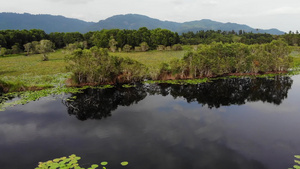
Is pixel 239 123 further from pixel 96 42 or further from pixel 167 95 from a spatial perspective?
pixel 96 42

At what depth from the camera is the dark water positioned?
61.4 ft

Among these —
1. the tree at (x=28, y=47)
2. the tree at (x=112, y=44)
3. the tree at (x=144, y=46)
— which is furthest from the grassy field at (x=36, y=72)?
the tree at (x=144, y=46)

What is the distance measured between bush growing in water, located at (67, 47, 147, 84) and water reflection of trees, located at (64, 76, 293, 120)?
191 inches

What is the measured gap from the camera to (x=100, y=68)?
4366 centimetres

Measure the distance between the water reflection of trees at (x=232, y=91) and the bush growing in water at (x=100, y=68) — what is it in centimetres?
871

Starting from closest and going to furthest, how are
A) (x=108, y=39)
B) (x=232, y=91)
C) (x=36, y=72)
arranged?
(x=232, y=91), (x=36, y=72), (x=108, y=39)

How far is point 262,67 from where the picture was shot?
5653 cm

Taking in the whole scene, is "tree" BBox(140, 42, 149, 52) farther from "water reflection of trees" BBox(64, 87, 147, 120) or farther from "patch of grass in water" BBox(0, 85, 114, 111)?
"patch of grass in water" BBox(0, 85, 114, 111)

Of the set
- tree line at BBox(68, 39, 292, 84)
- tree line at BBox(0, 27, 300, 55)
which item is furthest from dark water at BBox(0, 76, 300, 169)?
tree line at BBox(0, 27, 300, 55)

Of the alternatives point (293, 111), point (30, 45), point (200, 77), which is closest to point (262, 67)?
point (200, 77)

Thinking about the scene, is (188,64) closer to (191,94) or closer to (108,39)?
(191,94)

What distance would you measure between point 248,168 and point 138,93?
26.0m

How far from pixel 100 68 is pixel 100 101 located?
36.1 ft

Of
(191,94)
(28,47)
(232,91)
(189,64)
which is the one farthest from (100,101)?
(28,47)
